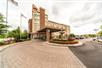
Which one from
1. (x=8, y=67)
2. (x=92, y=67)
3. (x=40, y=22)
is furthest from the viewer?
(x=40, y=22)

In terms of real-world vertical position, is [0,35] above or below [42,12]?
below

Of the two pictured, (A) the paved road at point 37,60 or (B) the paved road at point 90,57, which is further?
(B) the paved road at point 90,57

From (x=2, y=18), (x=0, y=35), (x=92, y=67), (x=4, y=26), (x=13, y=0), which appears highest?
(x=13, y=0)

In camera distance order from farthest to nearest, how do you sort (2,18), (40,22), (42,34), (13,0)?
(40,22) < (42,34) < (2,18) < (13,0)

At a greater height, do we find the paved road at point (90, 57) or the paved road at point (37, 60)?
the paved road at point (37, 60)

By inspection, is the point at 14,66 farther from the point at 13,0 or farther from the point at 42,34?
the point at 42,34

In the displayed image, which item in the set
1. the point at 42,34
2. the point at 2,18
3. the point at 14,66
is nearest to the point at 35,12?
the point at 42,34

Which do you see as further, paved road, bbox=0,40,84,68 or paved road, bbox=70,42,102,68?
paved road, bbox=70,42,102,68

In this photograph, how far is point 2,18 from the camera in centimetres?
2530

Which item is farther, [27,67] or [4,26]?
[4,26]

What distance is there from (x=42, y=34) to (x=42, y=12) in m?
12.7

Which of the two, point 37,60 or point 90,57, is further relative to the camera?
point 90,57

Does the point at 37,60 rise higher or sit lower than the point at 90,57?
higher

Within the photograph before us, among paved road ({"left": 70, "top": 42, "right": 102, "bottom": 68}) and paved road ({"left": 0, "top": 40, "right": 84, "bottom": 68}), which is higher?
paved road ({"left": 0, "top": 40, "right": 84, "bottom": 68})
